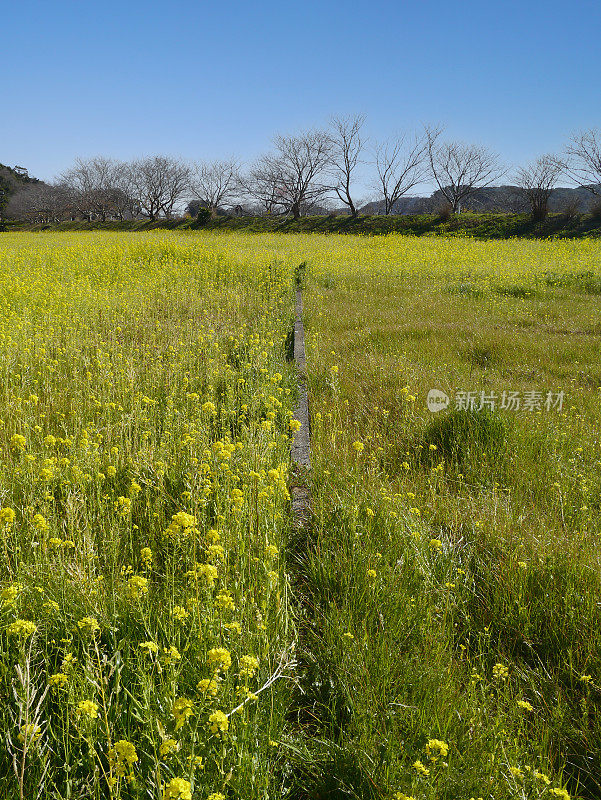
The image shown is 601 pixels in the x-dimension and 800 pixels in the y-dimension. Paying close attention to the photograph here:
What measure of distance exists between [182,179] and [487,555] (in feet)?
242

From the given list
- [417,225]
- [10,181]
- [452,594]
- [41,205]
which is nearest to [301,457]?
[452,594]

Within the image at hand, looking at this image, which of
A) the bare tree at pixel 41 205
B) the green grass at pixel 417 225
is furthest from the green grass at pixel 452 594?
the bare tree at pixel 41 205

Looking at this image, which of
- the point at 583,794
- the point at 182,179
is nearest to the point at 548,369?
the point at 583,794

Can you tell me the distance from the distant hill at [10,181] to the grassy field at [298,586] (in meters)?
71.4

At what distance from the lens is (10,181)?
7175 cm

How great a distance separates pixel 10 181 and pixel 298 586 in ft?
284

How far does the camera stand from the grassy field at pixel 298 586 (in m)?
1.51

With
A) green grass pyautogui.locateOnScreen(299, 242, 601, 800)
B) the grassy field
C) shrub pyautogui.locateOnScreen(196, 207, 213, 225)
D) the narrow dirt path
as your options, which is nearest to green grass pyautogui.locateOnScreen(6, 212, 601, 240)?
shrub pyautogui.locateOnScreen(196, 207, 213, 225)

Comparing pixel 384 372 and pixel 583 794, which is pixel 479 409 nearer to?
pixel 384 372

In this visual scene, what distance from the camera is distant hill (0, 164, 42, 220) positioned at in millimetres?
63775

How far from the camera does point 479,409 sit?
13.9ft

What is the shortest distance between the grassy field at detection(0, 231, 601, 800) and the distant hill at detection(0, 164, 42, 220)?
71390 millimetres

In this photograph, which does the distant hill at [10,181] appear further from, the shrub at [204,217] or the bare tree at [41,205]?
the shrub at [204,217]

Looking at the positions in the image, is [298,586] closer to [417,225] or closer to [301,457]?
[301,457]
